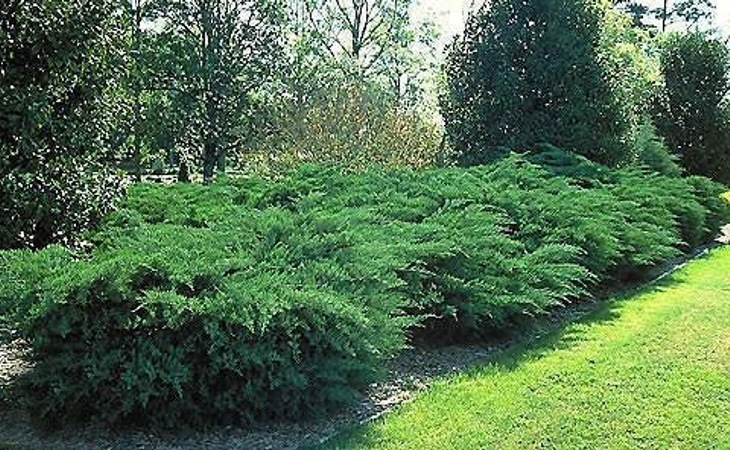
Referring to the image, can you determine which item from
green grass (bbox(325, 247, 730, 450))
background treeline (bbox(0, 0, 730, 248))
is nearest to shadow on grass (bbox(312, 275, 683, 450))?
green grass (bbox(325, 247, 730, 450))

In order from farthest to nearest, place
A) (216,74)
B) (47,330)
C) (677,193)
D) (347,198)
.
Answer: (216,74)
(677,193)
(347,198)
(47,330)

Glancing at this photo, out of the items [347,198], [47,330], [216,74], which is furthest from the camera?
[216,74]

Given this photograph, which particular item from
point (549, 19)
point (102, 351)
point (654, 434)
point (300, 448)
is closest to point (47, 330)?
point (102, 351)

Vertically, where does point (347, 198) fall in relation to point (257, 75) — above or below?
below

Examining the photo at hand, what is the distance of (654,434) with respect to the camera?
3.96 meters

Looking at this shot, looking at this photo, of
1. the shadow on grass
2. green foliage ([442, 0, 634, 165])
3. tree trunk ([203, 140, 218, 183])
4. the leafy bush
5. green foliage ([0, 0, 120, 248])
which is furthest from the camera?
tree trunk ([203, 140, 218, 183])

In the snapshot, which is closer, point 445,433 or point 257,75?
point 445,433

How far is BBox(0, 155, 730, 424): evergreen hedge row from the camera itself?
366 centimetres

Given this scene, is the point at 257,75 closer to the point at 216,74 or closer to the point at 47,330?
the point at 216,74

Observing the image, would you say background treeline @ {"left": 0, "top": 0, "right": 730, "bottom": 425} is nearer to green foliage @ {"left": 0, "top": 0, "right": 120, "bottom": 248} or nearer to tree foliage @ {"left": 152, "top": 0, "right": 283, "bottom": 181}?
green foliage @ {"left": 0, "top": 0, "right": 120, "bottom": 248}

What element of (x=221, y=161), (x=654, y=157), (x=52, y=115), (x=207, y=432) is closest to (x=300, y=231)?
(x=207, y=432)

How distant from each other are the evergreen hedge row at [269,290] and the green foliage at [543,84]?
4.33 meters

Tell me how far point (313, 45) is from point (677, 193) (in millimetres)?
20021

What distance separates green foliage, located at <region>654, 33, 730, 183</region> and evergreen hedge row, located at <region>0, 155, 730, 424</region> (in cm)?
890
